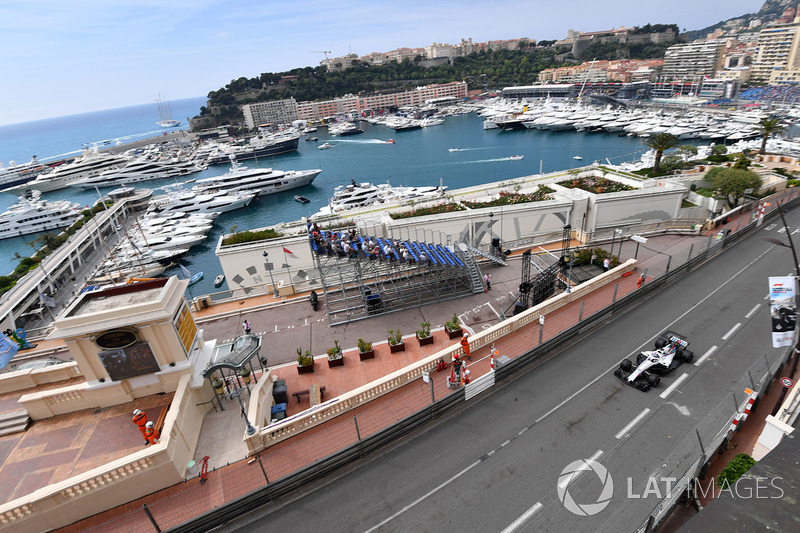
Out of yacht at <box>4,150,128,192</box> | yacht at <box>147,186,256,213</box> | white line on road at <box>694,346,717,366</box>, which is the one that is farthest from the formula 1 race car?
yacht at <box>4,150,128,192</box>

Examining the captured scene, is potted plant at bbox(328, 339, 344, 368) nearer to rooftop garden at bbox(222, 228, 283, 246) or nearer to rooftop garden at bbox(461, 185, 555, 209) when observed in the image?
rooftop garden at bbox(222, 228, 283, 246)

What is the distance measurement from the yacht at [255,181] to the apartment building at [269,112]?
114m

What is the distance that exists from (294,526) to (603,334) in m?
15.8

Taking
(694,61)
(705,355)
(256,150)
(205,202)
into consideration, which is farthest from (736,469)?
(694,61)

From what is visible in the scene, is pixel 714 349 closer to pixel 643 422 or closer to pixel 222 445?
pixel 643 422

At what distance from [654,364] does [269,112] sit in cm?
20035

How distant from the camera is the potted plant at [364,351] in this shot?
1919cm

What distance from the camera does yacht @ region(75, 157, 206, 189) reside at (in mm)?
A: 107869

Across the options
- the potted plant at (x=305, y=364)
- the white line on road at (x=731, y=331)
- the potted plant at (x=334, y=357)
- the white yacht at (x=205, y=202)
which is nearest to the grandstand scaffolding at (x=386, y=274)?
the potted plant at (x=334, y=357)

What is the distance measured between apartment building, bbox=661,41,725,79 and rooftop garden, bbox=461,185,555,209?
18977 cm

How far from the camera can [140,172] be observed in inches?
4370

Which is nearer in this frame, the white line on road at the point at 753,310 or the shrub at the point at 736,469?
the shrub at the point at 736,469

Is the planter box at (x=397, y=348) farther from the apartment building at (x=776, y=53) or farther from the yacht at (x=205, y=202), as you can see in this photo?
the apartment building at (x=776, y=53)

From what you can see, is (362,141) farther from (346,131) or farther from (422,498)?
(422,498)
